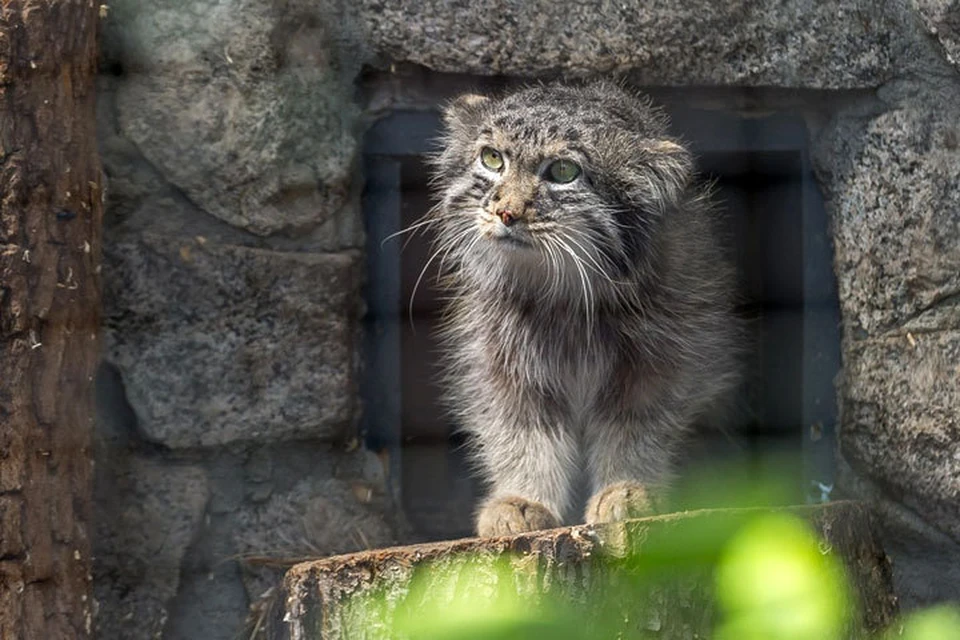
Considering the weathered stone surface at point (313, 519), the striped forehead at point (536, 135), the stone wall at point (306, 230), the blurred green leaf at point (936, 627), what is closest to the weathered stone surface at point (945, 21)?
the stone wall at point (306, 230)

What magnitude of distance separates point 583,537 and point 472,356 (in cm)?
68

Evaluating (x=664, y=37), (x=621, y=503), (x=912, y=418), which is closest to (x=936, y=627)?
(x=621, y=503)

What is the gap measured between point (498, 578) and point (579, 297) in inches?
24.6

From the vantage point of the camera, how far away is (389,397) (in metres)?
2.13

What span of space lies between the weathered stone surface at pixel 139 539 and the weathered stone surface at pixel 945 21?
1.24 metres

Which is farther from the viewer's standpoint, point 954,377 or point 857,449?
point 857,449

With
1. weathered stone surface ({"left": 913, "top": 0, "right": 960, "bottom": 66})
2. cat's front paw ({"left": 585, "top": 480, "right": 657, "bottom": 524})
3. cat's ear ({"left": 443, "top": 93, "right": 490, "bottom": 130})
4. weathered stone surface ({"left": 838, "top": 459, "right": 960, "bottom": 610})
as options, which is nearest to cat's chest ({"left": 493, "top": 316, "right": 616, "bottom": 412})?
cat's front paw ({"left": 585, "top": 480, "right": 657, "bottom": 524})

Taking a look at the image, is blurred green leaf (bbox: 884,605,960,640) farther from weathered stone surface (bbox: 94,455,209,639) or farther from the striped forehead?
weathered stone surface (bbox: 94,455,209,639)

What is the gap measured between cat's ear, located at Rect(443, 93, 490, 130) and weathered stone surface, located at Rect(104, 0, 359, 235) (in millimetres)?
150

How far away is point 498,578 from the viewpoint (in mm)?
1376

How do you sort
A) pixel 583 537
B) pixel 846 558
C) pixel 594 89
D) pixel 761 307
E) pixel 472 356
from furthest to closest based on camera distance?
pixel 761 307, pixel 472 356, pixel 594 89, pixel 846 558, pixel 583 537

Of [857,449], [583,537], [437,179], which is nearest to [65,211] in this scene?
[437,179]

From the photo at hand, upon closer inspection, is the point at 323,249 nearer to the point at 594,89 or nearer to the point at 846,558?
the point at 594,89

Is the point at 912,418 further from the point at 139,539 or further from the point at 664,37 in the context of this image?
the point at 139,539
